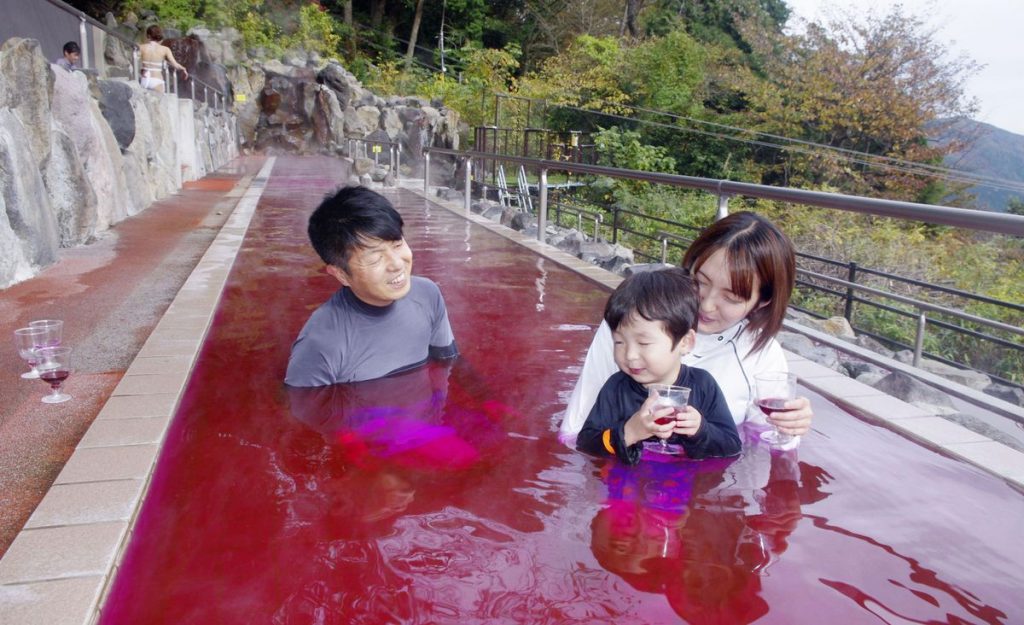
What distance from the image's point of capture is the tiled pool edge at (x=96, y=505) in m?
1.70

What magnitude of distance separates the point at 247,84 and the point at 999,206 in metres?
22.2

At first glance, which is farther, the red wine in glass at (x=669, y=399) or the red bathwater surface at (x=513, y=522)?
the red wine in glass at (x=669, y=399)

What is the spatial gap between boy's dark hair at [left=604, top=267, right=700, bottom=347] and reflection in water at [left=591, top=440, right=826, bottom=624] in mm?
504

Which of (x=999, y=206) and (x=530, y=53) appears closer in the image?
(x=999, y=206)

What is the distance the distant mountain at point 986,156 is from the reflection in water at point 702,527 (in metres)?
18.1

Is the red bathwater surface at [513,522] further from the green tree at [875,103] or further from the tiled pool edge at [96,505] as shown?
the green tree at [875,103]

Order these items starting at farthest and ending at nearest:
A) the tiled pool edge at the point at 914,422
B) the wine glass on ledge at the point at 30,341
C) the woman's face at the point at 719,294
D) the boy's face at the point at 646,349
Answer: the wine glass on ledge at the point at 30,341 < the tiled pool edge at the point at 914,422 < the woman's face at the point at 719,294 < the boy's face at the point at 646,349

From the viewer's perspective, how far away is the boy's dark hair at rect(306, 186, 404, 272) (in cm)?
284

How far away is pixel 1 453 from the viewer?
2.51 metres

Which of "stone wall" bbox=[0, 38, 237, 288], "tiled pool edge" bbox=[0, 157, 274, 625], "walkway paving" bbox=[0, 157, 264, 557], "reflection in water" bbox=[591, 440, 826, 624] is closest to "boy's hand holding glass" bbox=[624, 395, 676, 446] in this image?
"reflection in water" bbox=[591, 440, 826, 624]

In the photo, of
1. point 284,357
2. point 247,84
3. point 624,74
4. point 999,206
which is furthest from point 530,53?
point 284,357

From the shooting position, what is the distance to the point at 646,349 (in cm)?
210

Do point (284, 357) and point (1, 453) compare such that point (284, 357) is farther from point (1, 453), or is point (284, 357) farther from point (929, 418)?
point (929, 418)

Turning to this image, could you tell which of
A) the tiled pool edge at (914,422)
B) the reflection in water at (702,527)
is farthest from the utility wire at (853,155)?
the reflection in water at (702,527)
